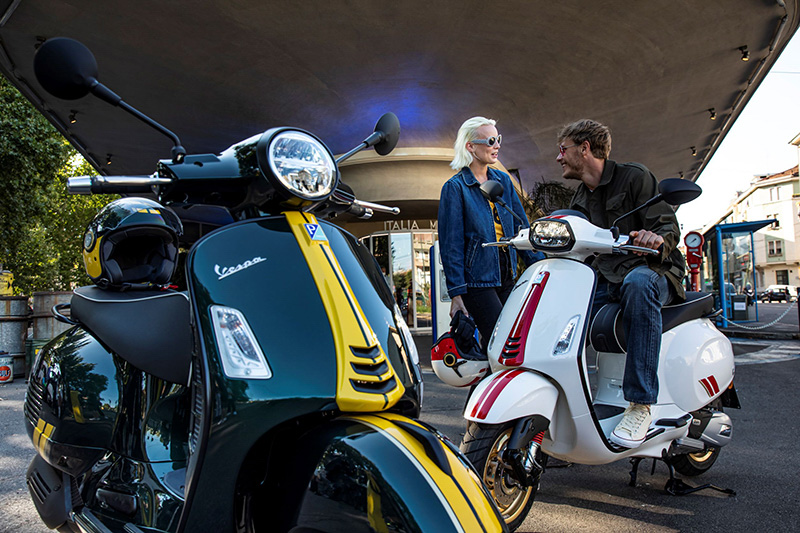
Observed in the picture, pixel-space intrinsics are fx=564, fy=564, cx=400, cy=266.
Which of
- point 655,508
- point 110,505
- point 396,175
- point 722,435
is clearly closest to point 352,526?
point 110,505

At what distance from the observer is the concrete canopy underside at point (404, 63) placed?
8.57 metres

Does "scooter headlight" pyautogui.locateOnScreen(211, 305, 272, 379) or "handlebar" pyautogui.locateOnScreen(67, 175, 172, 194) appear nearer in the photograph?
"scooter headlight" pyautogui.locateOnScreen(211, 305, 272, 379)

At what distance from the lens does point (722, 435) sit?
110 inches

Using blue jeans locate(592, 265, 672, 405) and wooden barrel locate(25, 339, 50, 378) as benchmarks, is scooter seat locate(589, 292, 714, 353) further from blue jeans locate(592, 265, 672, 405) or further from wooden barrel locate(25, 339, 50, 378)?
wooden barrel locate(25, 339, 50, 378)

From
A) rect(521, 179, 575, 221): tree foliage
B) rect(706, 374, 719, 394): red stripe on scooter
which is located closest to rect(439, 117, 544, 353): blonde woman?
rect(706, 374, 719, 394): red stripe on scooter

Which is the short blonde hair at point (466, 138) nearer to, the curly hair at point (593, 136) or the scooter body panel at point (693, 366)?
the curly hair at point (593, 136)

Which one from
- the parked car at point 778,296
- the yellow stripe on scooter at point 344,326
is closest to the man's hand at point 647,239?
the yellow stripe on scooter at point 344,326

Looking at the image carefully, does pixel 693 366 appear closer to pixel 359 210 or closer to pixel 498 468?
pixel 498 468

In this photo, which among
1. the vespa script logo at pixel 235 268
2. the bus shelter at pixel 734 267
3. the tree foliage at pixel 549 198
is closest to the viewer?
the vespa script logo at pixel 235 268

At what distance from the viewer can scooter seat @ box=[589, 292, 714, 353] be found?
2.68 meters

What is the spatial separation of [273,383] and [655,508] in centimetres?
229

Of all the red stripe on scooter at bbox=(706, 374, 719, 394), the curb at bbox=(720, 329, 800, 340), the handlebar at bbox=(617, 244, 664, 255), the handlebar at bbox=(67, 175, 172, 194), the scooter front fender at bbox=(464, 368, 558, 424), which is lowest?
the curb at bbox=(720, 329, 800, 340)

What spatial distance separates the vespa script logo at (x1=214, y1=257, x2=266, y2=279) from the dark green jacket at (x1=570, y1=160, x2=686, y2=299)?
2.07 m

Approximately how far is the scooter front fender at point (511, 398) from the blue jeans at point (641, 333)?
419 mm
